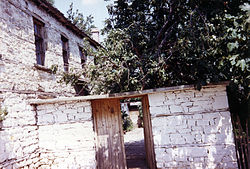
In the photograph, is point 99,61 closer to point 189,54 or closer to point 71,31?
point 189,54

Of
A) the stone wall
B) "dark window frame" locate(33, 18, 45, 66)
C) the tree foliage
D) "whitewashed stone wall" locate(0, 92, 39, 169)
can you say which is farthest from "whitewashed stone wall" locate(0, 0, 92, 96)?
the tree foliage

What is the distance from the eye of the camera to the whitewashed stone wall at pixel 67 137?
5.45m

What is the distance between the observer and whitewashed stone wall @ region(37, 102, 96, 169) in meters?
5.45

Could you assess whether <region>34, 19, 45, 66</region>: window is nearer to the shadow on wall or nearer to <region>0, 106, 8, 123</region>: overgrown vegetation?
<region>0, 106, 8, 123</region>: overgrown vegetation

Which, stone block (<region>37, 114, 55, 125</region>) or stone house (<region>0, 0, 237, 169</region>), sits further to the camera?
stone block (<region>37, 114, 55, 125</region>)

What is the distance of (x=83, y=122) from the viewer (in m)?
5.56

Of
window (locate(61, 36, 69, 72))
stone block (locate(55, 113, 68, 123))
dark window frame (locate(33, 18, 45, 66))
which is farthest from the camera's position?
window (locate(61, 36, 69, 72))

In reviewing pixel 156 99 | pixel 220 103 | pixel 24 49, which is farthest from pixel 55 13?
pixel 220 103

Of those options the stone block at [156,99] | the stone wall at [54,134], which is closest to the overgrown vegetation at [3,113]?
the stone wall at [54,134]

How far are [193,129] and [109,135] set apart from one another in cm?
263

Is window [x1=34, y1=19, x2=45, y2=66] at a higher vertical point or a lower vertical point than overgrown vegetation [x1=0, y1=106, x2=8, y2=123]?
higher

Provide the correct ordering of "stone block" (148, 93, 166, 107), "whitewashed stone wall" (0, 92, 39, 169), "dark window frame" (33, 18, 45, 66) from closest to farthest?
"whitewashed stone wall" (0, 92, 39, 169), "stone block" (148, 93, 166, 107), "dark window frame" (33, 18, 45, 66)

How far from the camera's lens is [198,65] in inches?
203

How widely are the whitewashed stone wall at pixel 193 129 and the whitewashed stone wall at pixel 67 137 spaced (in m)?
2.03
